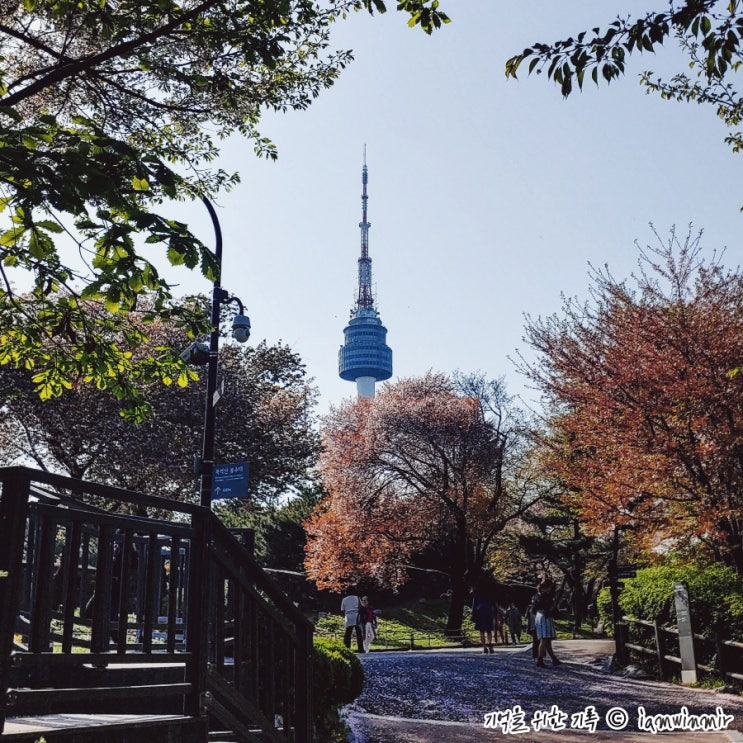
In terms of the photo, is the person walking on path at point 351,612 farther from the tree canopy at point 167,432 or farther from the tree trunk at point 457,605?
the tree trunk at point 457,605

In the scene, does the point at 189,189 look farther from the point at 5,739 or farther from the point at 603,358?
the point at 603,358

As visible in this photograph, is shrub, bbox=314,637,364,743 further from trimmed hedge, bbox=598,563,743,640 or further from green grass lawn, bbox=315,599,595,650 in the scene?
green grass lawn, bbox=315,599,595,650

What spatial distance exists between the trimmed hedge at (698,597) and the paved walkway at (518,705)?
4.19ft

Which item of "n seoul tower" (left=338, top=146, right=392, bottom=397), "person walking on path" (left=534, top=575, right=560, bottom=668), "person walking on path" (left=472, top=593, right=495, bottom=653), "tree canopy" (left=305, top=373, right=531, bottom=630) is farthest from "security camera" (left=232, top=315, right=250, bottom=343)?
"n seoul tower" (left=338, top=146, right=392, bottom=397)

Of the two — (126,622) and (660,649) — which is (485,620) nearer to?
(660,649)

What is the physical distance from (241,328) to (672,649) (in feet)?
35.0

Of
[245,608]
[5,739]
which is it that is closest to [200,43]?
[245,608]

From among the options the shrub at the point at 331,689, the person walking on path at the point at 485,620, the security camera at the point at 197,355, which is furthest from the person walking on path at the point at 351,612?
the shrub at the point at 331,689

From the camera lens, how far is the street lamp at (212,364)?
1273 cm

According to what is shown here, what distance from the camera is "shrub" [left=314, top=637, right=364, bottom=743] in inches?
309

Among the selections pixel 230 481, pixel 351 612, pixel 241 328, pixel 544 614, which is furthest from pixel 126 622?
pixel 351 612

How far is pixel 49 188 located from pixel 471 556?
3386 centimetres

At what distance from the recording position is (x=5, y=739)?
3.36 meters

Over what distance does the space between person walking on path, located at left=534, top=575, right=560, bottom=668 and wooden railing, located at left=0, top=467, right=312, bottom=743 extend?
10.4 metres
